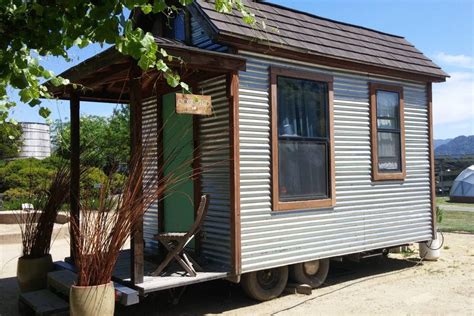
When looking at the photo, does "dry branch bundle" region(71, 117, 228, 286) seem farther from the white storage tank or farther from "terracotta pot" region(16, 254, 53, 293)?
the white storage tank

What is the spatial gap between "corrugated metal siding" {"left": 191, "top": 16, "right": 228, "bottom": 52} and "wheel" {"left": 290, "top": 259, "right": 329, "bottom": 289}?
316 cm

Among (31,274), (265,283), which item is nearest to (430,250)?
(265,283)

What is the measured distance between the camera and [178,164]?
727 cm

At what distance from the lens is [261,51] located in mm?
6328

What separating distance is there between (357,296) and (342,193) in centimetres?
150

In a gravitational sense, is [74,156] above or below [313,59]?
below

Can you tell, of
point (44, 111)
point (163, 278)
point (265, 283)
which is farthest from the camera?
point (265, 283)

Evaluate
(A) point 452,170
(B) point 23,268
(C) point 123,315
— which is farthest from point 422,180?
(A) point 452,170

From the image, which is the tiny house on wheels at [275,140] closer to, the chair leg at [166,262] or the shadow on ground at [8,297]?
the chair leg at [166,262]

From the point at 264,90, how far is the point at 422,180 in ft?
12.7

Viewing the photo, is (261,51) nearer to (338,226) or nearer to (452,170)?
(338,226)

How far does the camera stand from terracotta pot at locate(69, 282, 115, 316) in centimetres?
451

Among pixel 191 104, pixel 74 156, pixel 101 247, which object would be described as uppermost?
pixel 191 104

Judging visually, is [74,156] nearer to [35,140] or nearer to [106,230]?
[106,230]
